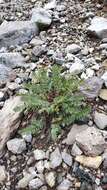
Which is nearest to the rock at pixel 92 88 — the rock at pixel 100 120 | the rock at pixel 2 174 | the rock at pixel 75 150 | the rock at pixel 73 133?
the rock at pixel 100 120

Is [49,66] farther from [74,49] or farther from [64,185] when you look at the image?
[64,185]

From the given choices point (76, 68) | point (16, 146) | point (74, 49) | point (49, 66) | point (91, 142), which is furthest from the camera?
point (74, 49)

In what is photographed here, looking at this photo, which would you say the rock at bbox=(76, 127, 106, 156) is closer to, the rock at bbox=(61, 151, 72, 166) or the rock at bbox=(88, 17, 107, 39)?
the rock at bbox=(61, 151, 72, 166)

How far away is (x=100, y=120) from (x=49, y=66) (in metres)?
1.30

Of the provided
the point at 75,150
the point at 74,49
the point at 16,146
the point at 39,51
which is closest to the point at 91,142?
the point at 75,150

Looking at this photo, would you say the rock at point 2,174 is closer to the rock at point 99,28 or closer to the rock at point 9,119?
the rock at point 9,119

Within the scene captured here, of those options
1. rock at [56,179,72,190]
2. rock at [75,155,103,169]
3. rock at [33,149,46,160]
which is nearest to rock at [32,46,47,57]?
rock at [33,149,46,160]

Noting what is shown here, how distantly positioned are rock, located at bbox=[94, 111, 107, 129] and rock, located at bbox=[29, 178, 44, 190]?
80cm

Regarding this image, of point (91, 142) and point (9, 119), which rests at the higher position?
point (91, 142)

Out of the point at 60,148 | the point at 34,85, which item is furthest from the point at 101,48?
the point at 60,148

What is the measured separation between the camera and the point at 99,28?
547 cm

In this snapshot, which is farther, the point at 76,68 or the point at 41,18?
the point at 41,18

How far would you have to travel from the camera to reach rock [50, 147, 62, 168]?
13.0 feet

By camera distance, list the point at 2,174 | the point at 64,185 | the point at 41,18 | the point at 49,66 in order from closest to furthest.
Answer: the point at 64,185
the point at 2,174
the point at 49,66
the point at 41,18
